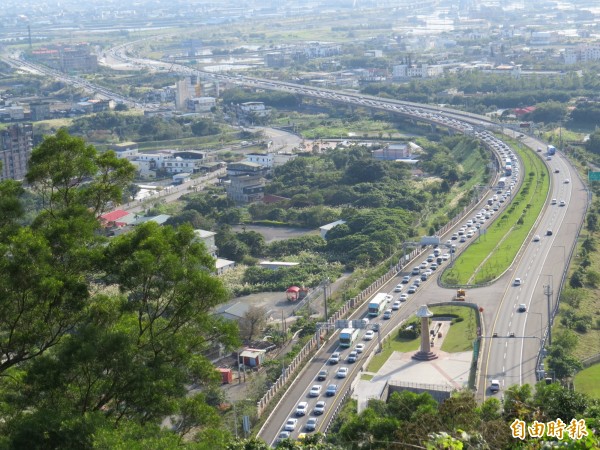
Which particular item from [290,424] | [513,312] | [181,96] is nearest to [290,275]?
[513,312]

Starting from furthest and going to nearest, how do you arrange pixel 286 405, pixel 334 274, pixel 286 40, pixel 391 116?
pixel 286 40 < pixel 391 116 < pixel 334 274 < pixel 286 405

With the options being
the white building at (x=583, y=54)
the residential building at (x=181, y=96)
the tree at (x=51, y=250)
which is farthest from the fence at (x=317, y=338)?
the white building at (x=583, y=54)

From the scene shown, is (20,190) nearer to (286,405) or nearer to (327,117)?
(286,405)

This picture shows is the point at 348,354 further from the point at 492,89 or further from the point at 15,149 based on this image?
the point at 492,89

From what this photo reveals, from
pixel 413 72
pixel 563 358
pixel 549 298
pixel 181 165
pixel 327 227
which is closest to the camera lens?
pixel 563 358

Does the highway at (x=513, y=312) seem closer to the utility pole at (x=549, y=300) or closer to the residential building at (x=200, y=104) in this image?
the utility pole at (x=549, y=300)

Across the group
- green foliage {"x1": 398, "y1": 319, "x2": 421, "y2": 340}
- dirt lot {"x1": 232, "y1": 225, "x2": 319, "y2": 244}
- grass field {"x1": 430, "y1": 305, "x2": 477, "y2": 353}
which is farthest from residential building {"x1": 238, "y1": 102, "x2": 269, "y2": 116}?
green foliage {"x1": 398, "y1": 319, "x2": 421, "y2": 340}

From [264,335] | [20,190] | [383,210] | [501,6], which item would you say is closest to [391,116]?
[383,210]
